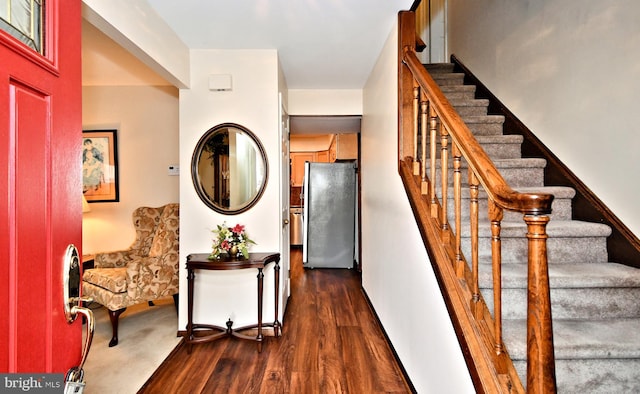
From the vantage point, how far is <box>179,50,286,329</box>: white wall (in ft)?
8.77

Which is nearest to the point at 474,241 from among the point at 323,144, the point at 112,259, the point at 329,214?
the point at 112,259

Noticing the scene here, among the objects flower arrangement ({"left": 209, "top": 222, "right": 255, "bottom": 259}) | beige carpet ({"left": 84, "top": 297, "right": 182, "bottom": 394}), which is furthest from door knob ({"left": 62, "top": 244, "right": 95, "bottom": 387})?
flower arrangement ({"left": 209, "top": 222, "right": 255, "bottom": 259})

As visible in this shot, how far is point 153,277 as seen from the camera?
2.76 metres

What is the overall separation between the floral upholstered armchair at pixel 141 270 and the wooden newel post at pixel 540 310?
9.28 ft

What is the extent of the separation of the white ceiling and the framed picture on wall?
1.81 m

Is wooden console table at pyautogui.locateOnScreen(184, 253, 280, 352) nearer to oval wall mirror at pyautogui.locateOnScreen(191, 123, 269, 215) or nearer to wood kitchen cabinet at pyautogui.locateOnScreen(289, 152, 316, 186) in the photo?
oval wall mirror at pyautogui.locateOnScreen(191, 123, 269, 215)

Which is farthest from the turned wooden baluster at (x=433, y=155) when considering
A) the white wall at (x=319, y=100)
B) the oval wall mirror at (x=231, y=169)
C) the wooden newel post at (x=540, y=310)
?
the white wall at (x=319, y=100)

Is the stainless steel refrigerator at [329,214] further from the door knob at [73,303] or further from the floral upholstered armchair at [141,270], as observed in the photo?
the door knob at [73,303]

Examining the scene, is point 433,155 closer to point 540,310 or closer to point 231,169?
point 540,310

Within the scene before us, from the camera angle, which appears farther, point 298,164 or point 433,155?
point 298,164

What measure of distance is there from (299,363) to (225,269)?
881mm

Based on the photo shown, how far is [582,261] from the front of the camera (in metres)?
1.70

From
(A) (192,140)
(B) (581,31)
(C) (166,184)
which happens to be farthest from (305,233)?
(B) (581,31)

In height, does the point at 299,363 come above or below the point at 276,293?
below
